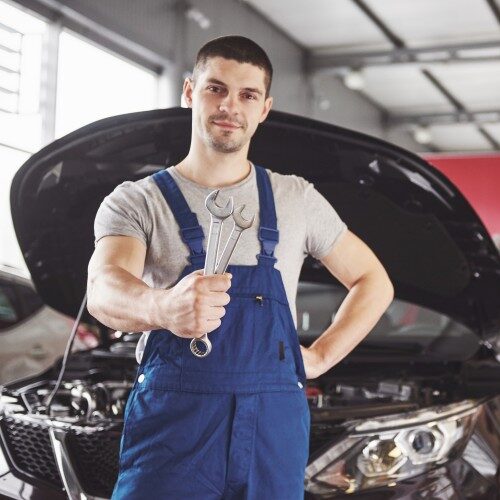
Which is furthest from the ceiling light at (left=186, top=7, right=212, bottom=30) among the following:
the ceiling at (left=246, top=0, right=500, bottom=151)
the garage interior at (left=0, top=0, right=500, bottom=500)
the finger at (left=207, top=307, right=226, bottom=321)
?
the finger at (left=207, top=307, right=226, bottom=321)

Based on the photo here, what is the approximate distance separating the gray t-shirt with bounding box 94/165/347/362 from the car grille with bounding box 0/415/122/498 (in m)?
0.55

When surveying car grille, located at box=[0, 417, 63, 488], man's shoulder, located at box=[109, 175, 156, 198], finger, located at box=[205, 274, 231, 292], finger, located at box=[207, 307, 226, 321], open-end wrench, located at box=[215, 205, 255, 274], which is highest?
man's shoulder, located at box=[109, 175, 156, 198]

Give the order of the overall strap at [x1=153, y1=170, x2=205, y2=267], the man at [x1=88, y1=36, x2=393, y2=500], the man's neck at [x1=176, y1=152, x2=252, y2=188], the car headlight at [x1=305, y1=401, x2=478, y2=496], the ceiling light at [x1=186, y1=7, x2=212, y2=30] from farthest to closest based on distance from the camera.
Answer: the ceiling light at [x1=186, y1=7, x2=212, y2=30], the car headlight at [x1=305, y1=401, x2=478, y2=496], the man's neck at [x1=176, y1=152, x2=252, y2=188], the overall strap at [x1=153, y1=170, x2=205, y2=267], the man at [x1=88, y1=36, x2=393, y2=500]

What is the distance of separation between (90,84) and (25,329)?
4.43 meters

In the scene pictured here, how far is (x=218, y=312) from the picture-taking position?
1436mm

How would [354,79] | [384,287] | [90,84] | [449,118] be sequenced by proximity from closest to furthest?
[384,287]
[90,84]
[354,79]
[449,118]

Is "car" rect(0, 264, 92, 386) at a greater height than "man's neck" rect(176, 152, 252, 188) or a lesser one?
lesser

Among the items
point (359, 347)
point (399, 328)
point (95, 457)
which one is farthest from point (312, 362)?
point (399, 328)

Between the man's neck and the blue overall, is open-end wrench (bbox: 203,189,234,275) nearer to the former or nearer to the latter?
the blue overall

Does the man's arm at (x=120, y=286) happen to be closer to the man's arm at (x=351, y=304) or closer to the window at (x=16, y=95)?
the man's arm at (x=351, y=304)

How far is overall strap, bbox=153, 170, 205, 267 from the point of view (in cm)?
174

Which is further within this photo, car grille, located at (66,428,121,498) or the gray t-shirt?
car grille, located at (66,428,121,498)

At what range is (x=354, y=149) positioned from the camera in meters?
2.33

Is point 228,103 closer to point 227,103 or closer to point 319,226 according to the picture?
point 227,103
